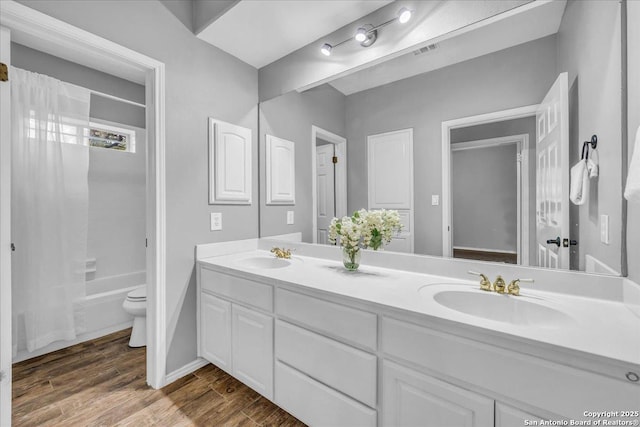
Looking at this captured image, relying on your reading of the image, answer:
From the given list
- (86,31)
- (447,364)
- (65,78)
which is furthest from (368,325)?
(65,78)

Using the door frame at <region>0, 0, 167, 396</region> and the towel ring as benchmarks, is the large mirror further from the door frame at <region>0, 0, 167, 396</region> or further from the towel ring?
the door frame at <region>0, 0, 167, 396</region>

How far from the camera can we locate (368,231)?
1489mm

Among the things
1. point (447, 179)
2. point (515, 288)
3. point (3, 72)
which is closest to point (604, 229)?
point (515, 288)

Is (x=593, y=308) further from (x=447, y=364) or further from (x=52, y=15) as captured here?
(x=52, y=15)

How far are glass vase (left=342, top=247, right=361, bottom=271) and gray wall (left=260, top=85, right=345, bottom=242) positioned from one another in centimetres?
54

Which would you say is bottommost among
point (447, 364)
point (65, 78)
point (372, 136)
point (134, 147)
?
point (447, 364)

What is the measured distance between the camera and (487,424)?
2.67 ft

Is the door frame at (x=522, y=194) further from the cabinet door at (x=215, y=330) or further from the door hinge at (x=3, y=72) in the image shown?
the door hinge at (x=3, y=72)

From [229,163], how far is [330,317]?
4.64 ft

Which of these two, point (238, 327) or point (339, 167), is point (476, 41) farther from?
point (238, 327)

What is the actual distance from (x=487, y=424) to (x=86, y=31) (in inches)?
95.5

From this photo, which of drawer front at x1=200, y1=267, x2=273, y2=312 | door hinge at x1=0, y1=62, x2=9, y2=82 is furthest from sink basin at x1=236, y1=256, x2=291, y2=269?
door hinge at x1=0, y1=62, x2=9, y2=82

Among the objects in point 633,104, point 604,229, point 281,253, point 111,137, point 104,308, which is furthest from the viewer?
point 111,137

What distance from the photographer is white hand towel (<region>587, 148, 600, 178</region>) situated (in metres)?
1.04
